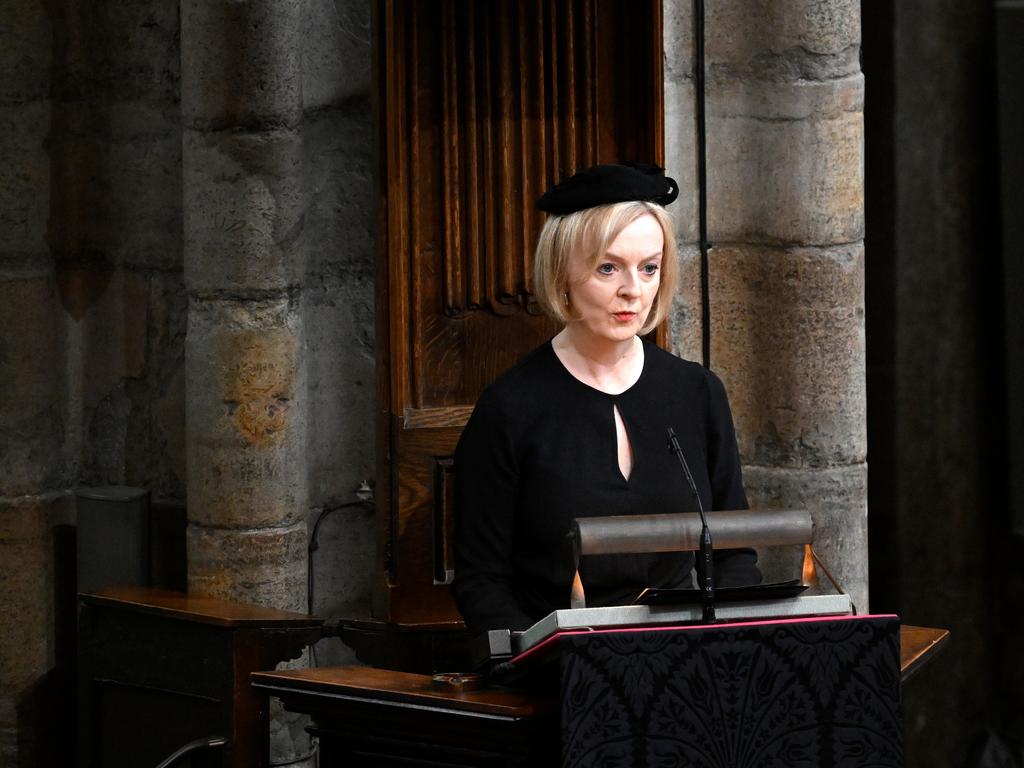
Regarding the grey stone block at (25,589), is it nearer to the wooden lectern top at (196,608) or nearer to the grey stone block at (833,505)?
the wooden lectern top at (196,608)

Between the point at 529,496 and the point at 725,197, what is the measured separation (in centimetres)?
128

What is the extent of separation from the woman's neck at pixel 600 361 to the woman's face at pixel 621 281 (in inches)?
2.3

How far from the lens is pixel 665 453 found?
268 centimetres

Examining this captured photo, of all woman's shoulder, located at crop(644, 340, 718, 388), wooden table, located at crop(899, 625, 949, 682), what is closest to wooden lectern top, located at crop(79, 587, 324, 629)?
woman's shoulder, located at crop(644, 340, 718, 388)

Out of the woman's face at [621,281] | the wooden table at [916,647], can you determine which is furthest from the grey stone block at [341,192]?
the wooden table at [916,647]

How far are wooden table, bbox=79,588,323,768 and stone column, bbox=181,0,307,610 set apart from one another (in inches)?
8.3

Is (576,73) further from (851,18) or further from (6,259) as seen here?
(6,259)

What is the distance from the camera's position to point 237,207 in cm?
351

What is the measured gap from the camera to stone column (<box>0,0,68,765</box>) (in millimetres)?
3623

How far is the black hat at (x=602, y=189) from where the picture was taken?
2.62 meters

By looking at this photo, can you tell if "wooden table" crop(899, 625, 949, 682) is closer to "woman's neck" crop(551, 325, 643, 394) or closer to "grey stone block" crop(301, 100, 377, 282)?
"woman's neck" crop(551, 325, 643, 394)

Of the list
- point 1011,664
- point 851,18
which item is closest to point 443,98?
point 851,18

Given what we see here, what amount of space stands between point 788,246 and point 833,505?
572 mm

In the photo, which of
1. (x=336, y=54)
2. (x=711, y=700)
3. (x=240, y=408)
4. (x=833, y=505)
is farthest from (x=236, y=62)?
(x=711, y=700)
